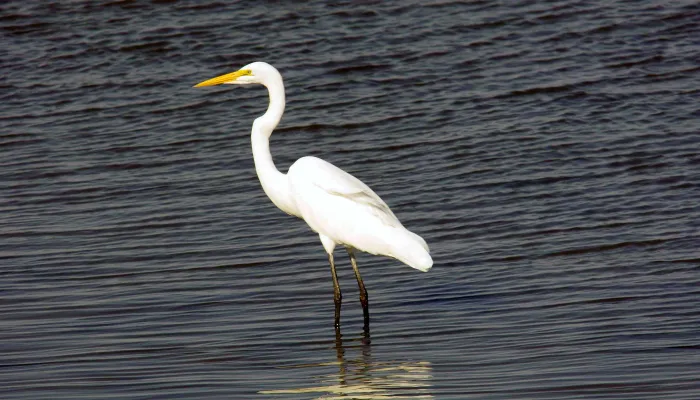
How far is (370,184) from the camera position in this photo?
8938mm

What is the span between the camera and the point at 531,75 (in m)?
11.3

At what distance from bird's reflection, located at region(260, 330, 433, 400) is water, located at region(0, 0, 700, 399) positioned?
0.02m

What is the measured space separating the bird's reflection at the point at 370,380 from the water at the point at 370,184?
2 cm

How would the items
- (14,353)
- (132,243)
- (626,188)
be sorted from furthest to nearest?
(626,188) < (132,243) < (14,353)

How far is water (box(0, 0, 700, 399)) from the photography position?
204 inches

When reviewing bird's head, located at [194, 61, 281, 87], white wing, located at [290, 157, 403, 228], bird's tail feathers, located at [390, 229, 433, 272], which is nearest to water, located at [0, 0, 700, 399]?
bird's tail feathers, located at [390, 229, 433, 272]

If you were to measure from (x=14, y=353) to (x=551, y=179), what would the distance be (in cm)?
452

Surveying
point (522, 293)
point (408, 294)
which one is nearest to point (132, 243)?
point (408, 294)

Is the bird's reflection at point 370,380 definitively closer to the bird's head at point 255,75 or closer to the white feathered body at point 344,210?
the white feathered body at point 344,210

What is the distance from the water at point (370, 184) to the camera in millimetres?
5176

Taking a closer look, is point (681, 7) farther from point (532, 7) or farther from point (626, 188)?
point (626, 188)

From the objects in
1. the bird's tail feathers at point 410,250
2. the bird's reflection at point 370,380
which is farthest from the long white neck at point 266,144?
the bird's reflection at point 370,380

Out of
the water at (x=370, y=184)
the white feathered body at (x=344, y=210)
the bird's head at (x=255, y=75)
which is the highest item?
the bird's head at (x=255, y=75)

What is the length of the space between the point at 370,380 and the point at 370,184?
4062 mm
